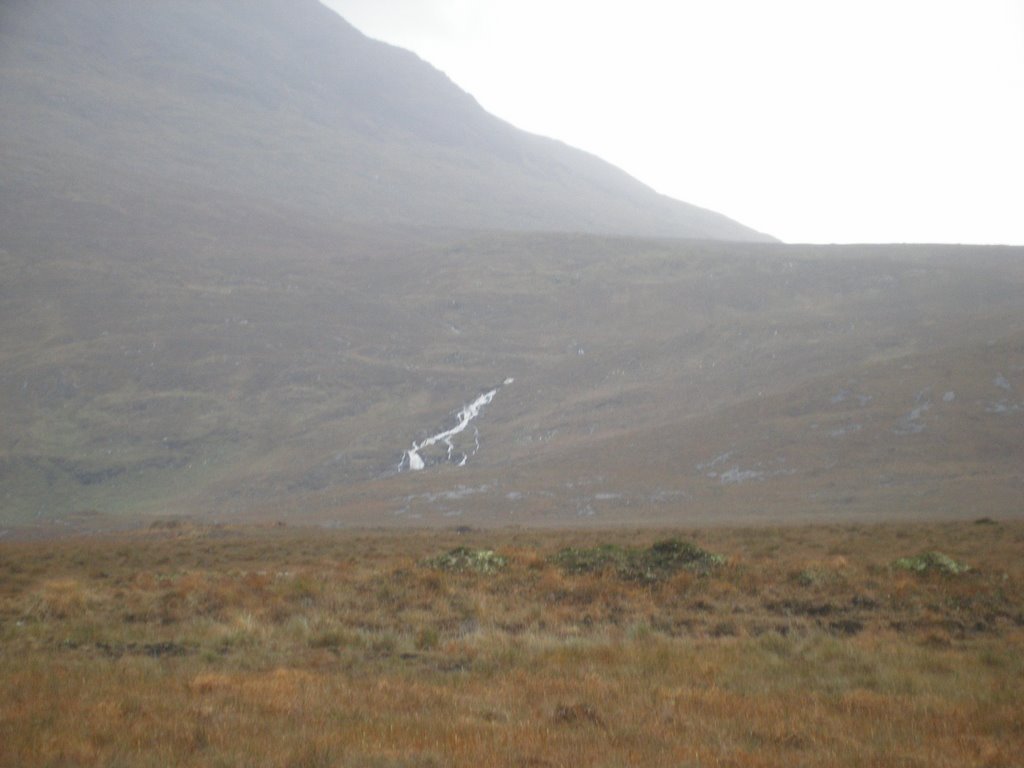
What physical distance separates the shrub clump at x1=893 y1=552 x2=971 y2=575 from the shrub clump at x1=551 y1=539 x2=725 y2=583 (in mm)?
3256

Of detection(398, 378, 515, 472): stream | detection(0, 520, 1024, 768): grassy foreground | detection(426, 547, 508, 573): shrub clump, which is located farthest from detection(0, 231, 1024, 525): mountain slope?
detection(0, 520, 1024, 768): grassy foreground

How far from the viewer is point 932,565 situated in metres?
15.0

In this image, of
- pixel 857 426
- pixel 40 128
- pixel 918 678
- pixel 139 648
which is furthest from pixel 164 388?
pixel 40 128

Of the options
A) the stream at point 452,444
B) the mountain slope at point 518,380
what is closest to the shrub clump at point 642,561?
the mountain slope at point 518,380

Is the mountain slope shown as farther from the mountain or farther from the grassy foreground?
the grassy foreground

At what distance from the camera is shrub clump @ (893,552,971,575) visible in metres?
14.6

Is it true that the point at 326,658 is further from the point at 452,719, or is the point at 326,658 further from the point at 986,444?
the point at 986,444

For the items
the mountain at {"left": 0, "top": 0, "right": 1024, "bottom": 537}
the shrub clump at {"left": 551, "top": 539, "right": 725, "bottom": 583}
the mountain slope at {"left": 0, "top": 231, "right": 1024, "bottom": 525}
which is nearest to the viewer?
the shrub clump at {"left": 551, "top": 539, "right": 725, "bottom": 583}

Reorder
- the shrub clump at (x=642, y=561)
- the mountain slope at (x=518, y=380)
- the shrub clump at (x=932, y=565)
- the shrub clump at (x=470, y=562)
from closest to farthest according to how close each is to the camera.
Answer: the shrub clump at (x=932, y=565) → the shrub clump at (x=642, y=561) → the shrub clump at (x=470, y=562) → the mountain slope at (x=518, y=380)

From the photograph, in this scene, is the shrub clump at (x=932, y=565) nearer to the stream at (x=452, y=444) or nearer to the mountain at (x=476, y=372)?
the mountain at (x=476, y=372)

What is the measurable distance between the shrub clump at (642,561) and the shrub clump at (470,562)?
4.01ft

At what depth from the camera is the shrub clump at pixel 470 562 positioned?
16.4m

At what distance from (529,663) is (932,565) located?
8910 mm

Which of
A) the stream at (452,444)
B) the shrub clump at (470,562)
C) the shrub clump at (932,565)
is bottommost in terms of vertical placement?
the stream at (452,444)
